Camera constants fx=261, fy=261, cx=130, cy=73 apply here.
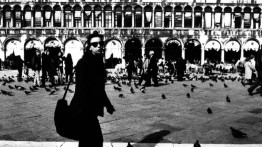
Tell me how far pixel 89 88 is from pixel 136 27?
84.2ft

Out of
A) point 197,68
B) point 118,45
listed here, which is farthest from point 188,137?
point 118,45

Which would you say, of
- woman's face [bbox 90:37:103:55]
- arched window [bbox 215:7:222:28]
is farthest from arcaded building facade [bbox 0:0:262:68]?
woman's face [bbox 90:37:103:55]

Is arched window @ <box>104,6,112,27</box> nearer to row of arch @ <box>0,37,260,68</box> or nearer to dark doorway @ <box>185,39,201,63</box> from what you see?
row of arch @ <box>0,37,260,68</box>

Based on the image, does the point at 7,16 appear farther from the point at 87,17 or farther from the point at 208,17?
the point at 208,17

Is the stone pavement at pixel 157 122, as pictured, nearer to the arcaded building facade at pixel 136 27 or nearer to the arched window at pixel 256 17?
the arcaded building facade at pixel 136 27

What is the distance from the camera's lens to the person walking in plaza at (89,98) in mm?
2547

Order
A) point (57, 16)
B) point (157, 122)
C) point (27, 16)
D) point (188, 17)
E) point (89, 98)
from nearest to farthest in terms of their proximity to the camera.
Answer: point (89, 98), point (157, 122), point (27, 16), point (57, 16), point (188, 17)

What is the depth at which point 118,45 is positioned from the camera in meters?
27.6

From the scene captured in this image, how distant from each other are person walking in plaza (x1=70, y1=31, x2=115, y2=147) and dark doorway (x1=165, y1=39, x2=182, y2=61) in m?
25.6

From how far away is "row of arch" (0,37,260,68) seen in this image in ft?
88.8

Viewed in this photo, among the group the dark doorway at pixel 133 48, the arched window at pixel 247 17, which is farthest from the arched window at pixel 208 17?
the dark doorway at pixel 133 48

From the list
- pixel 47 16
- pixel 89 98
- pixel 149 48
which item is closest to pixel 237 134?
pixel 89 98

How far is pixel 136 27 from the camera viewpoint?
27750 mm

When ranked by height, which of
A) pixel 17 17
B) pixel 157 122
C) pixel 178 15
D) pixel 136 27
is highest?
pixel 178 15
